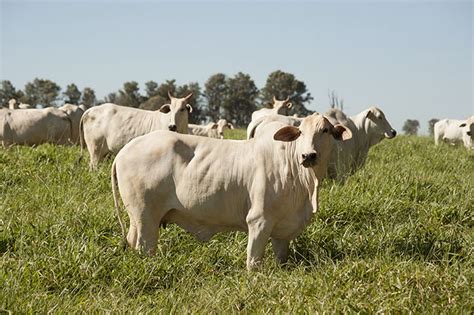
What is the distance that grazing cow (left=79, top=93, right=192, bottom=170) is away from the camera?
35.8 ft

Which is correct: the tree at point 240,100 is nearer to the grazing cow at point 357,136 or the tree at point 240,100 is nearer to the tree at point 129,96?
the tree at point 129,96

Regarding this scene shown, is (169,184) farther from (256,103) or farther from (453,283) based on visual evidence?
(256,103)

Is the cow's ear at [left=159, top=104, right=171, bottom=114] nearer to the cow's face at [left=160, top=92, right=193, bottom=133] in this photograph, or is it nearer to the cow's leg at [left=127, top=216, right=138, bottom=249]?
the cow's face at [left=160, top=92, right=193, bottom=133]

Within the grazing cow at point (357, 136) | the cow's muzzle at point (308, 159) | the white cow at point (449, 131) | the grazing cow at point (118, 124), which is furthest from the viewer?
the white cow at point (449, 131)

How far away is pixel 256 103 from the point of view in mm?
70625

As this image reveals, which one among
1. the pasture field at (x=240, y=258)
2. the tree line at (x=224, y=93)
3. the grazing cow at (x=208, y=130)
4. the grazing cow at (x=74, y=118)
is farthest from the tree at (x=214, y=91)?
the pasture field at (x=240, y=258)

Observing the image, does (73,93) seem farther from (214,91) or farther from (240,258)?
(240,258)

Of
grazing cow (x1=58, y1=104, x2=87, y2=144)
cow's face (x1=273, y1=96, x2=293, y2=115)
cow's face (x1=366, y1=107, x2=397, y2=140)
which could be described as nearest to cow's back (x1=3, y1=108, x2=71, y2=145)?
grazing cow (x1=58, y1=104, x2=87, y2=144)

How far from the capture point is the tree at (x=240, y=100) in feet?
230

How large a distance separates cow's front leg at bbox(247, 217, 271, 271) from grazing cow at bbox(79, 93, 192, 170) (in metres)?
5.99

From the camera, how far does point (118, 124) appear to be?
11.1 meters

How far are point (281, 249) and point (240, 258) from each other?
15.9 inches

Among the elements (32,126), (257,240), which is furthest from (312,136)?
(32,126)

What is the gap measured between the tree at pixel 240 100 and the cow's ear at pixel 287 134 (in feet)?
210
